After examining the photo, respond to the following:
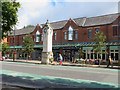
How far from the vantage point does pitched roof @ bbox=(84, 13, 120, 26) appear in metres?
47.6

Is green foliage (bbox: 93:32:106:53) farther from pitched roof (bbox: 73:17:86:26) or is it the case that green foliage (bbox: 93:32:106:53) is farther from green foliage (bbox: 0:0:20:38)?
green foliage (bbox: 0:0:20:38)

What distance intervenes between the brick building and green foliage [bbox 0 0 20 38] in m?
32.1

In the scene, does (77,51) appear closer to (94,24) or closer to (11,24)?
(94,24)

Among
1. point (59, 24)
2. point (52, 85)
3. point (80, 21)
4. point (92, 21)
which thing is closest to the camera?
point (52, 85)

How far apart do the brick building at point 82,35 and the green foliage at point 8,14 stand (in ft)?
105

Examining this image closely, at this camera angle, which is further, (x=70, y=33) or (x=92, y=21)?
(x=70, y=33)

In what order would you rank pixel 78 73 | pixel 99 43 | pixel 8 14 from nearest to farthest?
1. pixel 8 14
2. pixel 78 73
3. pixel 99 43

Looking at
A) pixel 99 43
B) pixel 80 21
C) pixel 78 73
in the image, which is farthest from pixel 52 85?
pixel 80 21

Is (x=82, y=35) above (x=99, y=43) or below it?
above

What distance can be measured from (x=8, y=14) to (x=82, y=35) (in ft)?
125

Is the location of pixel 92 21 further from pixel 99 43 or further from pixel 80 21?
pixel 99 43

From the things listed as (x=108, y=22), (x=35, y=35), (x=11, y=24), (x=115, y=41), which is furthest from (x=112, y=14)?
(x=11, y=24)

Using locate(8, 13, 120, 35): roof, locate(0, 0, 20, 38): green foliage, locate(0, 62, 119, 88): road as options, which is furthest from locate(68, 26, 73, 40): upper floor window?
locate(0, 0, 20, 38): green foliage

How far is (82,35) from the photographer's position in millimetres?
51625
